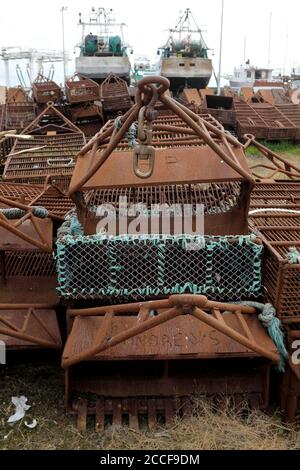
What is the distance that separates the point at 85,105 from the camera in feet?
31.6

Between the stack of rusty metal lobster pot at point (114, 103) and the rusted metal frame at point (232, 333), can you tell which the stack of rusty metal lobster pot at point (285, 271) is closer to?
the rusted metal frame at point (232, 333)

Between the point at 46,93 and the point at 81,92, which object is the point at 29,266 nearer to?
the point at 81,92

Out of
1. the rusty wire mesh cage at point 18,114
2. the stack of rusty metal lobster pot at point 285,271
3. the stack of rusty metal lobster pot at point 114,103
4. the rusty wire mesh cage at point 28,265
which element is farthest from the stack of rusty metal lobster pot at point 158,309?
the stack of rusty metal lobster pot at point 114,103

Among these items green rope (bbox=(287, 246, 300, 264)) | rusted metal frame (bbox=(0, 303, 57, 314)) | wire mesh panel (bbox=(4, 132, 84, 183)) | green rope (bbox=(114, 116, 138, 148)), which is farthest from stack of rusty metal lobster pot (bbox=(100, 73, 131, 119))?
green rope (bbox=(287, 246, 300, 264))

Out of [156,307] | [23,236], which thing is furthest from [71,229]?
[156,307]

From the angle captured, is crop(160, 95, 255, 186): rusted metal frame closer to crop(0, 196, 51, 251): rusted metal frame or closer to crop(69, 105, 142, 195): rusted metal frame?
crop(69, 105, 142, 195): rusted metal frame

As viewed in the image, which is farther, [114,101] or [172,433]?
[114,101]

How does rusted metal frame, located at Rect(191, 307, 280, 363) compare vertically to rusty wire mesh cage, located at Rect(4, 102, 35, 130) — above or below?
below

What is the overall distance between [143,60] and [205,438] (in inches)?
1541

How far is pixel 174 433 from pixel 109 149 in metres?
1.61

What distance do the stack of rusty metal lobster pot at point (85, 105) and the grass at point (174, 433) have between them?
7554mm

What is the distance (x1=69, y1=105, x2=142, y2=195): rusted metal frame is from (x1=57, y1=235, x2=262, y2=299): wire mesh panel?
34 centimetres

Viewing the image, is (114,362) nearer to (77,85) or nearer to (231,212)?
(231,212)

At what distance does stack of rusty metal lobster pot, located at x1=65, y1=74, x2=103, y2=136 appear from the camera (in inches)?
374
